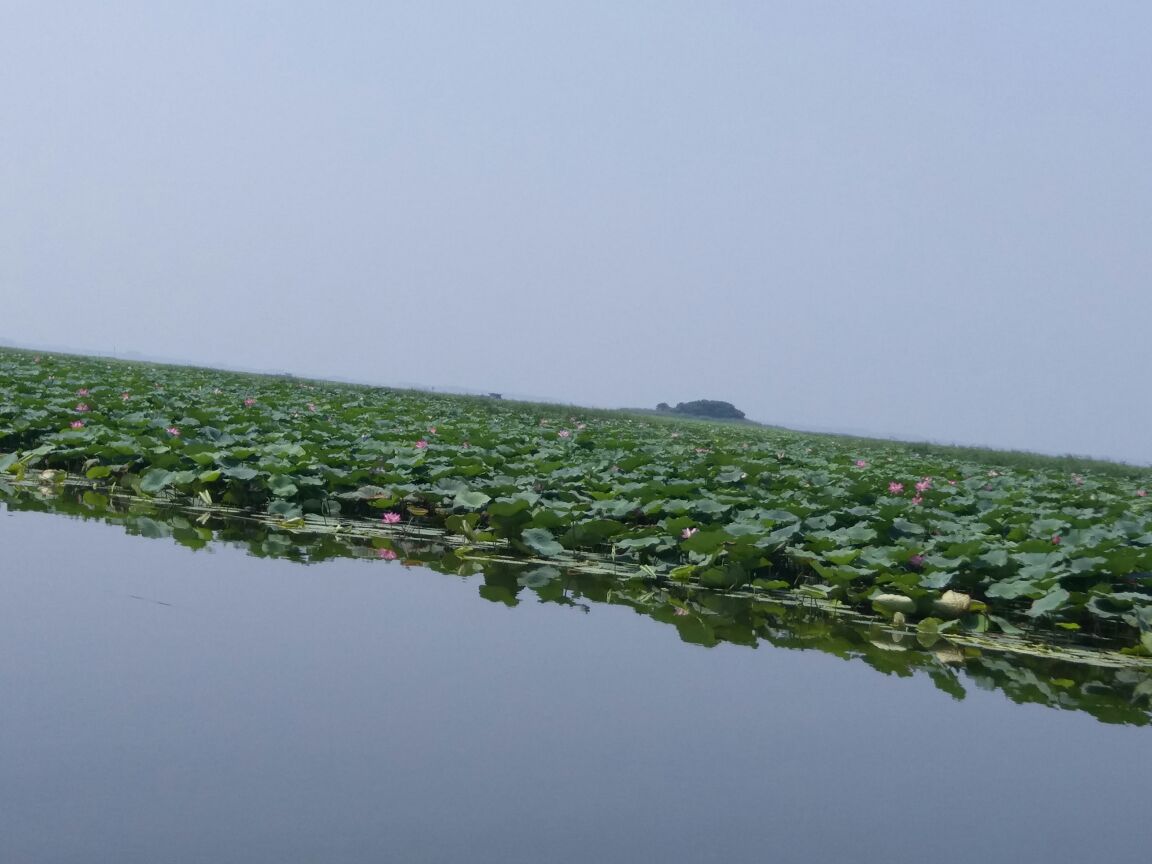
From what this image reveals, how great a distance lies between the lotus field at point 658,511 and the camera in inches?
182

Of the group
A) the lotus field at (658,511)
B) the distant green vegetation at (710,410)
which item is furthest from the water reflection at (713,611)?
the distant green vegetation at (710,410)

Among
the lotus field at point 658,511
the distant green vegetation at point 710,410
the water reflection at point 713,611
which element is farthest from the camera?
the distant green vegetation at point 710,410

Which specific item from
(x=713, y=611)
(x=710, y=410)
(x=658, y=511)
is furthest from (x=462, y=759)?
(x=710, y=410)

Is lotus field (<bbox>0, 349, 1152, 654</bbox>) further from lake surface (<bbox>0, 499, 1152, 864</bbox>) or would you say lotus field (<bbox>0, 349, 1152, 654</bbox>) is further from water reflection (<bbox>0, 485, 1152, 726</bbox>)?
lake surface (<bbox>0, 499, 1152, 864</bbox>)

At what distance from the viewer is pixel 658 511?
5883mm

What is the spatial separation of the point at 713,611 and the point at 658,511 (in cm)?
167

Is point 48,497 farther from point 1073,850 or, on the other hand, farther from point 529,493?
point 1073,850

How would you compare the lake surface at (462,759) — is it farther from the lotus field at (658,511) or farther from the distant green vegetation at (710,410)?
the distant green vegetation at (710,410)

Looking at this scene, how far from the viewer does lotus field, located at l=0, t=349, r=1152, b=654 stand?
462cm

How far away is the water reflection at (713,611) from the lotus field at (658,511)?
0.17m

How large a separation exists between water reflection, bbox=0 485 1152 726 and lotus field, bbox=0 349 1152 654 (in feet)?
0.56

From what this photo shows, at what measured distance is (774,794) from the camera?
2184 millimetres

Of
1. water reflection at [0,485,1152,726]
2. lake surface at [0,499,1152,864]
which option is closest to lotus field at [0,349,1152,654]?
water reflection at [0,485,1152,726]

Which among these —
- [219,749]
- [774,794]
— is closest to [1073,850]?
A: [774,794]
